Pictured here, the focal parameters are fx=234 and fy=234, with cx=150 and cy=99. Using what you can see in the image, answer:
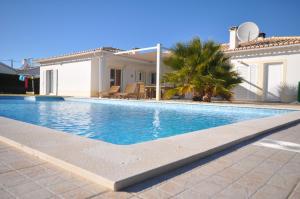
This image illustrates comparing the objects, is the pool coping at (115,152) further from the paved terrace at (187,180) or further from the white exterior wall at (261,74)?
the white exterior wall at (261,74)

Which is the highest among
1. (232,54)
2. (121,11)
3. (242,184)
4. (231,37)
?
(121,11)

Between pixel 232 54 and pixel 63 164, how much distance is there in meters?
15.0

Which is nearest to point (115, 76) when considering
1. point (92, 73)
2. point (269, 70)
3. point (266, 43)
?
point (92, 73)

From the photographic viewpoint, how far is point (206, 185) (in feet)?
6.98

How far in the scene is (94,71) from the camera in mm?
17297

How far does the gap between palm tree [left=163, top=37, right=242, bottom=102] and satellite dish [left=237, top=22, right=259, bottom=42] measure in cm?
569

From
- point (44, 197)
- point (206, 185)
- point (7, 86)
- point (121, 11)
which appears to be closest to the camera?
point (44, 197)

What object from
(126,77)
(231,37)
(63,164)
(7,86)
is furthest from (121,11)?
(63,164)

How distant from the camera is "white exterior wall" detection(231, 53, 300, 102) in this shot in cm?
1319

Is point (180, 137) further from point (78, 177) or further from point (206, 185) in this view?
point (78, 177)

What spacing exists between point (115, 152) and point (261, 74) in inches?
537

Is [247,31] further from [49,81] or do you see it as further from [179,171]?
[49,81]

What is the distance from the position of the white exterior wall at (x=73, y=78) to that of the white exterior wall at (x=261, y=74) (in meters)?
10.4

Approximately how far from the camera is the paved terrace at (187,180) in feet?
6.30
